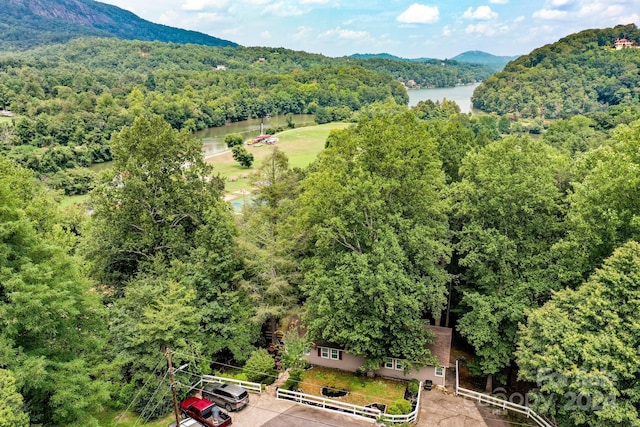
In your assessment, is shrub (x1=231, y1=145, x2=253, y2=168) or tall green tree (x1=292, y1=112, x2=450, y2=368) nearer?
tall green tree (x1=292, y1=112, x2=450, y2=368)

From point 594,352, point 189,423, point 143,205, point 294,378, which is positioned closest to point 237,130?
point 143,205

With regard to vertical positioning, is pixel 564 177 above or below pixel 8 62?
below

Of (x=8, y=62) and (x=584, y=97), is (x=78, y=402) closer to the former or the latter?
(x=584, y=97)

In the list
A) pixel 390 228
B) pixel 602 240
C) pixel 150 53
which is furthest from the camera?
pixel 150 53

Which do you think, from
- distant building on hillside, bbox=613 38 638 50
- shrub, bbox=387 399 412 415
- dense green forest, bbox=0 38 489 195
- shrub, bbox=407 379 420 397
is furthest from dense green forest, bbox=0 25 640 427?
distant building on hillside, bbox=613 38 638 50

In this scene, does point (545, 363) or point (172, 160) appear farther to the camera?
point (172, 160)

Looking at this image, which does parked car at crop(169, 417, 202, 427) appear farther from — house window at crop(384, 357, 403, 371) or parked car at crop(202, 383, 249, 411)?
house window at crop(384, 357, 403, 371)

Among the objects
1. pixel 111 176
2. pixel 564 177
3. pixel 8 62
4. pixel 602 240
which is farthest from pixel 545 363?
pixel 8 62

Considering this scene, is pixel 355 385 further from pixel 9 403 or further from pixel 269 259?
pixel 9 403
